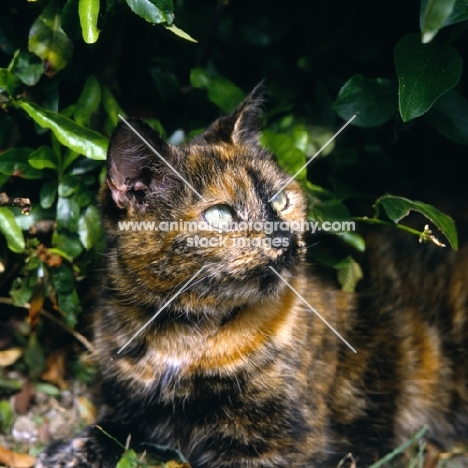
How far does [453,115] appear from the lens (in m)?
2.41

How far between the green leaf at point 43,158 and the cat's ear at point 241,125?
56cm

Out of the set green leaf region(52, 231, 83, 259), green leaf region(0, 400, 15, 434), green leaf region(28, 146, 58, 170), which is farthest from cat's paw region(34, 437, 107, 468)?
green leaf region(28, 146, 58, 170)

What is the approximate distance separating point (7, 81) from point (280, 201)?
1.03 meters

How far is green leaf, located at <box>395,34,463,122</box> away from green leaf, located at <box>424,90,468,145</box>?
0.71 ft

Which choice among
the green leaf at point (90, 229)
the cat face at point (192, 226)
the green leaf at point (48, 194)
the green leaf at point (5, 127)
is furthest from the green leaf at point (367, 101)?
the green leaf at point (5, 127)

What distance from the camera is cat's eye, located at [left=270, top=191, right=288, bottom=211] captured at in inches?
93.6

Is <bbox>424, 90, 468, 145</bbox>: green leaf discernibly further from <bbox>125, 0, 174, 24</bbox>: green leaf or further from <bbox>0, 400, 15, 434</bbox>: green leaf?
<bbox>0, 400, 15, 434</bbox>: green leaf

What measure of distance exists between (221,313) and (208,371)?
0.66 ft

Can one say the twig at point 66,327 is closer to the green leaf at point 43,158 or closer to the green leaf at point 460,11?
the green leaf at point 43,158

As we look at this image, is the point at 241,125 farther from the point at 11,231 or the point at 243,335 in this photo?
the point at 11,231

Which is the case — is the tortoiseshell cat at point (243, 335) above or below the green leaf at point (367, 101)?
below

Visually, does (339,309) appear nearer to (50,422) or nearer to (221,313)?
(221,313)

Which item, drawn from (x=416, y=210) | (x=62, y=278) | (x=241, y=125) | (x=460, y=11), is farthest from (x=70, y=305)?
(x=460, y=11)

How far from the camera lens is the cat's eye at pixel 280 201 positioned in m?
2.38
